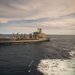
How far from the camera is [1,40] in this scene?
90938 mm

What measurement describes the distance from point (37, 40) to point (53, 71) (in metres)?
85.1

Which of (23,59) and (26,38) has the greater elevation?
(26,38)

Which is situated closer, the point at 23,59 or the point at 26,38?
the point at 23,59

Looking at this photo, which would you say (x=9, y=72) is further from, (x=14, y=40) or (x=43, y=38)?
(x=43, y=38)

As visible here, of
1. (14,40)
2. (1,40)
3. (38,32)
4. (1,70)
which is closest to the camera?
(1,70)

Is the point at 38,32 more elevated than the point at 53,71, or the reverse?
the point at 38,32

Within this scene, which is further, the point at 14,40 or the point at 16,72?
the point at 14,40

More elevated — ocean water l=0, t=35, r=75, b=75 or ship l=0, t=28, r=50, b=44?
ship l=0, t=28, r=50, b=44

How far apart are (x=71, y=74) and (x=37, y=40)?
8798cm

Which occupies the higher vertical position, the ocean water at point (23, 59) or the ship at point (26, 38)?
the ship at point (26, 38)

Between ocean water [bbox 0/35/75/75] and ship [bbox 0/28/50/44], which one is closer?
A: ocean water [bbox 0/35/75/75]

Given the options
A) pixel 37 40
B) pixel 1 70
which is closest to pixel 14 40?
pixel 37 40

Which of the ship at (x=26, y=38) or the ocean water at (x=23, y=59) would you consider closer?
the ocean water at (x=23, y=59)

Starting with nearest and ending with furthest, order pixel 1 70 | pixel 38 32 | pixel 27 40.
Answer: pixel 1 70
pixel 27 40
pixel 38 32
